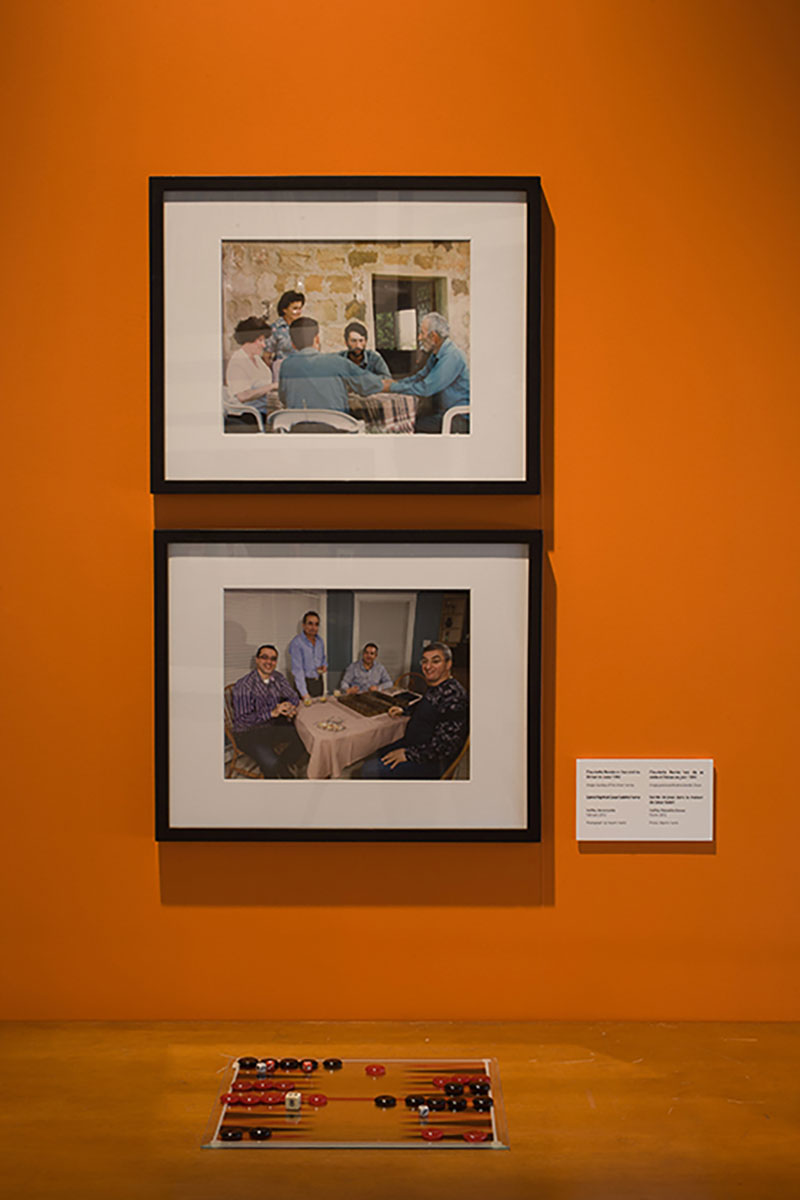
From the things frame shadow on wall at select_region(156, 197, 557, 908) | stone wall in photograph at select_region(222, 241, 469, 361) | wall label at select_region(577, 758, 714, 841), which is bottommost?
frame shadow on wall at select_region(156, 197, 557, 908)

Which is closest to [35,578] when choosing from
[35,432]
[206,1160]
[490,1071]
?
[35,432]

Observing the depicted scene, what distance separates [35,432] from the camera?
51.6 inches

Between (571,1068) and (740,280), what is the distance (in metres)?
1.05

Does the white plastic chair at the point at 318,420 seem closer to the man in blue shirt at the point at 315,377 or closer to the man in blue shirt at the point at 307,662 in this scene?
the man in blue shirt at the point at 315,377

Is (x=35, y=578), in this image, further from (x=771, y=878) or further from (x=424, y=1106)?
(x=771, y=878)

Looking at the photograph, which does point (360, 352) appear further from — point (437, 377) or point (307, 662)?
point (307, 662)

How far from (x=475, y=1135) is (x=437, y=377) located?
0.91m

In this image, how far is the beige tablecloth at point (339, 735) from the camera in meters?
1.30

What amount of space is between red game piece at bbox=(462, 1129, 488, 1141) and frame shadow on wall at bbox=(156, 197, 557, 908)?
12.3 inches

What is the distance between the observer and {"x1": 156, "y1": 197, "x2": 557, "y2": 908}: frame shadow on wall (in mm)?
1316

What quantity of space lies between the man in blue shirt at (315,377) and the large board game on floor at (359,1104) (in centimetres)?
84

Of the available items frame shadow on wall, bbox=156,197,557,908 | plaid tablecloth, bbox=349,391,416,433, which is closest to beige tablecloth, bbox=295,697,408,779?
frame shadow on wall, bbox=156,197,557,908

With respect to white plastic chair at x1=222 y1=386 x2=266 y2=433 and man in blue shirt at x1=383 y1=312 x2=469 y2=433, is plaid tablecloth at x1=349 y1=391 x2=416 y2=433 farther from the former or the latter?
white plastic chair at x1=222 y1=386 x2=266 y2=433

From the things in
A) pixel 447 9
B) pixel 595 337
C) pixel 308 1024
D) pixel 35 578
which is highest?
pixel 447 9
